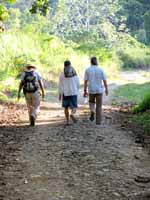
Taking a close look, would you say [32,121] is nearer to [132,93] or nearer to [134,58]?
[132,93]

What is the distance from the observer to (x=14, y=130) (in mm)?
13289

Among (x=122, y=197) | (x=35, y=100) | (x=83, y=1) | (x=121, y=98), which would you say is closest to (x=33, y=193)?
(x=122, y=197)

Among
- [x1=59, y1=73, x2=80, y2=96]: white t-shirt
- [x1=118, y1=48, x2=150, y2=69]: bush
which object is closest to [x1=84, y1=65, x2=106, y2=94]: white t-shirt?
[x1=59, y1=73, x2=80, y2=96]: white t-shirt

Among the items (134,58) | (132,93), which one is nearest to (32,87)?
(132,93)

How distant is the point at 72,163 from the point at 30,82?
520cm

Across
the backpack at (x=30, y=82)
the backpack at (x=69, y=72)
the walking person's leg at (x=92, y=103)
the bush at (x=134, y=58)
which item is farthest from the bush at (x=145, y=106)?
the bush at (x=134, y=58)

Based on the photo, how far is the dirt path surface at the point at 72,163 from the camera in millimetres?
7441

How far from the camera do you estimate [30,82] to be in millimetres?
13945

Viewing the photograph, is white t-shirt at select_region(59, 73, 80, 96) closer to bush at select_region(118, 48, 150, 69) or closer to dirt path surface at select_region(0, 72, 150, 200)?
dirt path surface at select_region(0, 72, 150, 200)

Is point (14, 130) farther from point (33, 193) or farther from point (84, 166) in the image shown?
point (33, 193)

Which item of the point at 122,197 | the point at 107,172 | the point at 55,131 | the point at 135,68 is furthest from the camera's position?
the point at 135,68

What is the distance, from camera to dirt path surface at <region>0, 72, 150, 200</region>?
7.44m

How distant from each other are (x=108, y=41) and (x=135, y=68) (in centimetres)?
442

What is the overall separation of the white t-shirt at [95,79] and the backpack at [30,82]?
1377 mm
